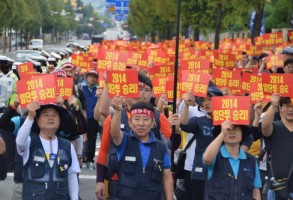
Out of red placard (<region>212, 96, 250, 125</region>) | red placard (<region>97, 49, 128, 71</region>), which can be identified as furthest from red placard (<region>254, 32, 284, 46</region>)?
red placard (<region>212, 96, 250, 125</region>)

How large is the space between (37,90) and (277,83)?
2131 millimetres

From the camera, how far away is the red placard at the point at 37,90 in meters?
6.37

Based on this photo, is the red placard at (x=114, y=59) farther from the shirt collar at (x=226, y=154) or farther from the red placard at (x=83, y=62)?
the red placard at (x=83, y=62)

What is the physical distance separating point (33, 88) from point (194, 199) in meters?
1.87

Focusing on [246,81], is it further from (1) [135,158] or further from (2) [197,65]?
(1) [135,158]

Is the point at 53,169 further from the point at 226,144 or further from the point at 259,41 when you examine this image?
the point at 259,41

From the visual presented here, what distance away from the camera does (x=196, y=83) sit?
7695 millimetres

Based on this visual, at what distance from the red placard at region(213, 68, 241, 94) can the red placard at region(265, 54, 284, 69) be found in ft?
8.81

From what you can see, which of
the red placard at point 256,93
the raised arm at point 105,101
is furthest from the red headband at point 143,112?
the red placard at point 256,93

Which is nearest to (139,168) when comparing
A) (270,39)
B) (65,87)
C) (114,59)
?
(65,87)

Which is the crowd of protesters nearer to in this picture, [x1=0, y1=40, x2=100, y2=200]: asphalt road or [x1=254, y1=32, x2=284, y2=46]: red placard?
[x1=0, y1=40, x2=100, y2=200]: asphalt road

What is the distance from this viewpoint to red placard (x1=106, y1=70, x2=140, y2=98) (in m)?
6.88

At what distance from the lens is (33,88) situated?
6461mm

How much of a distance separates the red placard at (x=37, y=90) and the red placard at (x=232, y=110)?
4.18ft
